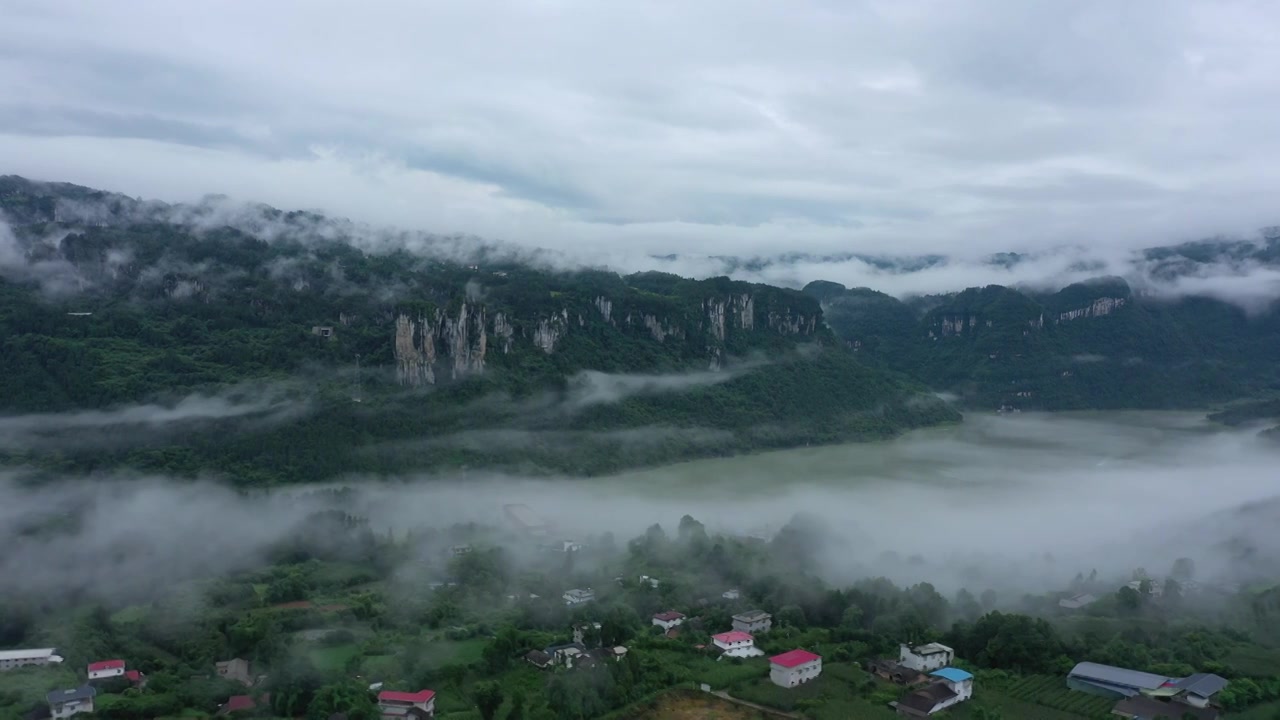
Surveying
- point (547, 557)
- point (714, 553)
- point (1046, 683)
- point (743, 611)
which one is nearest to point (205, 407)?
point (547, 557)

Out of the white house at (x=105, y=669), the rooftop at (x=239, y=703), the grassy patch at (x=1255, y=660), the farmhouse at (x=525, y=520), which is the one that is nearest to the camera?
the rooftop at (x=239, y=703)

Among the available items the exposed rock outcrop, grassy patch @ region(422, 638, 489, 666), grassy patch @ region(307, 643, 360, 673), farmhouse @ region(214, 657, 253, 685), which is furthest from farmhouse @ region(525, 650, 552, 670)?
the exposed rock outcrop

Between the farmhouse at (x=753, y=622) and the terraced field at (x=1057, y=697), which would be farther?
the farmhouse at (x=753, y=622)

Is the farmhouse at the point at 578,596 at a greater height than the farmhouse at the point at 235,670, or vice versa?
the farmhouse at the point at 578,596

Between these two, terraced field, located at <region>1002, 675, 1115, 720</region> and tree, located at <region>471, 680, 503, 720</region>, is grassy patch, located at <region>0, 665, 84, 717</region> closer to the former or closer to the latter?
tree, located at <region>471, 680, 503, 720</region>

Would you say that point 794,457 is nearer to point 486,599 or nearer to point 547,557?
point 547,557

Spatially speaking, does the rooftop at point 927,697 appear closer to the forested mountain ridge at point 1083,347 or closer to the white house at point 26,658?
the white house at point 26,658

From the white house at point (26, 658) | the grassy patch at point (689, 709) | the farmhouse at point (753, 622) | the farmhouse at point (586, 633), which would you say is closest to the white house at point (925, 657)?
the farmhouse at point (753, 622)
